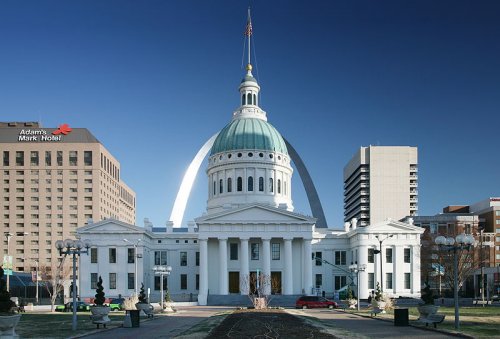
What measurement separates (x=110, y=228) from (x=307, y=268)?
102 feet

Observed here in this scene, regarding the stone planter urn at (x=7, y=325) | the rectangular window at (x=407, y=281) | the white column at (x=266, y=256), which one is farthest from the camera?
the rectangular window at (x=407, y=281)

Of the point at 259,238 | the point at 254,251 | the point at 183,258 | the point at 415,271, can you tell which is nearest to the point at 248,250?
the point at 254,251

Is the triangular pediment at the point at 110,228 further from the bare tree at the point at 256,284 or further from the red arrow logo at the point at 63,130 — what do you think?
the red arrow logo at the point at 63,130

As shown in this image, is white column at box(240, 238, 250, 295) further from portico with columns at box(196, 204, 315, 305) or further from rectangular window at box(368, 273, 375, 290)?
rectangular window at box(368, 273, 375, 290)

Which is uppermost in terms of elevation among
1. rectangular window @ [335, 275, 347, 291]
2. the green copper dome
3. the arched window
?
the green copper dome

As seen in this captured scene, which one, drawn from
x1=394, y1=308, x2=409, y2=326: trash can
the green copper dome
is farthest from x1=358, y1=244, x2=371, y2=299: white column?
x1=394, y1=308, x2=409, y2=326: trash can

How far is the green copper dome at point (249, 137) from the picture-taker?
125 meters

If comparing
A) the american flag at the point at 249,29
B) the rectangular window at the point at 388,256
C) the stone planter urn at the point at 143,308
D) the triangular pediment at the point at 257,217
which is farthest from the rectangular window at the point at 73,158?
the stone planter urn at the point at 143,308

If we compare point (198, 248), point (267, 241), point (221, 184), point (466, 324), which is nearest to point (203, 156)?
point (221, 184)

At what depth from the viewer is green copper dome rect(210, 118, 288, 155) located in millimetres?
124688

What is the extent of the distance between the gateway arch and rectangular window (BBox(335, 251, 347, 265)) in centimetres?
2332

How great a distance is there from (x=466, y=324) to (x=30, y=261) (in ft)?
506

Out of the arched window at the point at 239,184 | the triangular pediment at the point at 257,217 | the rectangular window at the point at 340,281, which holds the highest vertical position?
the arched window at the point at 239,184

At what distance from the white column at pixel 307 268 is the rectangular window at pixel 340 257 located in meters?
10.8
